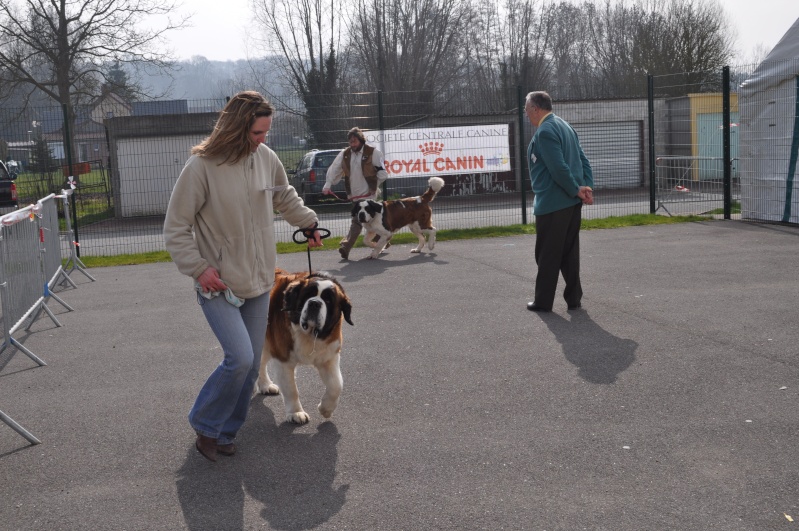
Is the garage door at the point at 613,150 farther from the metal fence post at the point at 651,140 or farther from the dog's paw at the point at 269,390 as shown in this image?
the dog's paw at the point at 269,390

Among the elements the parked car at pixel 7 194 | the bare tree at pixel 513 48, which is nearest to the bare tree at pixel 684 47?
the bare tree at pixel 513 48

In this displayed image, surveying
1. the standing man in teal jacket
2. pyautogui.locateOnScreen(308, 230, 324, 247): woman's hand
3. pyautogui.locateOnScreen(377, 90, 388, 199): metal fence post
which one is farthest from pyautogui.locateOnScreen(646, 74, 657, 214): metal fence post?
pyautogui.locateOnScreen(308, 230, 324, 247): woman's hand

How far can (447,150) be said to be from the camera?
17.3 metres

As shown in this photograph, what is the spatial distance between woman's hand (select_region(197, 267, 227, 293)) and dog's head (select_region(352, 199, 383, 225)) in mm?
8635

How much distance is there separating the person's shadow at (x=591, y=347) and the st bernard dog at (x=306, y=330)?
2.05 meters

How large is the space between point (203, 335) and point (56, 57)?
2458 cm

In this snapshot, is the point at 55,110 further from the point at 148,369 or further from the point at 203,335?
the point at 148,369

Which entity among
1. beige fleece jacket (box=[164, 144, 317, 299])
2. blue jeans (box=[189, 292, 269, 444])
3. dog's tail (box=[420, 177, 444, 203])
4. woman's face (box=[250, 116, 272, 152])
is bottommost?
blue jeans (box=[189, 292, 269, 444])

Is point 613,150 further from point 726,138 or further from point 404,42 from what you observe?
point 404,42

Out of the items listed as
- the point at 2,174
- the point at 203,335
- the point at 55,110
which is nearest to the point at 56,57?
the point at 2,174

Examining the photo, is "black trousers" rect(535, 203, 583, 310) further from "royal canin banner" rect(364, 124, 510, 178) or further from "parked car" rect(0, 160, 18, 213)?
"parked car" rect(0, 160, 18, 213)

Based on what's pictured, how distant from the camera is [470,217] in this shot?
1809 cm

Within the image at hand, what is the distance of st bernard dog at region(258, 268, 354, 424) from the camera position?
5383 mm

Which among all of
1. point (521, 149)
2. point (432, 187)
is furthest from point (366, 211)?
point (521, 149)
